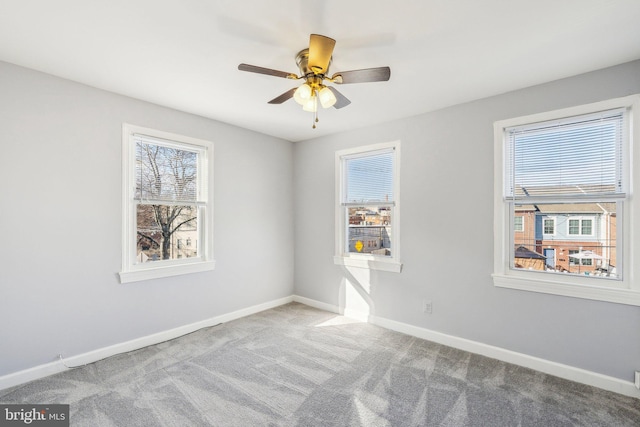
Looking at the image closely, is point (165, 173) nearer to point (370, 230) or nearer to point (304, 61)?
point (304, 61)

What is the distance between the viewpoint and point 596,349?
2.40 metres

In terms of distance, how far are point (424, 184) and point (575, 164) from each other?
130 cm

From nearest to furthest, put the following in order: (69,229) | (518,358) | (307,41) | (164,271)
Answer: (307,41) → (69,229) → (518,358) → (164,271)

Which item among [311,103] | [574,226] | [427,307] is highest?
[311,103]

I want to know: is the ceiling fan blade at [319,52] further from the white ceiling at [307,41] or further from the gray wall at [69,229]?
the gray wall at [69,229]

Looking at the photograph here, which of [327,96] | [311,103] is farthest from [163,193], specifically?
[327,96]

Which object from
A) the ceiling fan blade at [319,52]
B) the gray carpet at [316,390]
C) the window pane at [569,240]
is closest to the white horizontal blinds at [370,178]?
the window pane at [569,240]

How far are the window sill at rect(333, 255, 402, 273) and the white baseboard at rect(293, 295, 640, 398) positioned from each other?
63 cm

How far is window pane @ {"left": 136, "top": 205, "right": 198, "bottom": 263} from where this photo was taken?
10.3ft

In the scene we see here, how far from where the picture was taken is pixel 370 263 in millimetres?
3789

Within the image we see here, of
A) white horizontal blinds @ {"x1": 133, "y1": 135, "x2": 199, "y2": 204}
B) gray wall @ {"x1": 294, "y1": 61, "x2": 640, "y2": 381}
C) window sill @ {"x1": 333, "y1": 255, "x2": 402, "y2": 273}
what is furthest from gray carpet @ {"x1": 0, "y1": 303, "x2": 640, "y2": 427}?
white horizontal blinds @ {"x1": 133, "y1": 135, "x2": 199, "y2": 204}

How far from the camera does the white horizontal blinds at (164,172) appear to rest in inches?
122

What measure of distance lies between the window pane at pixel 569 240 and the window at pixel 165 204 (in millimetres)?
3416

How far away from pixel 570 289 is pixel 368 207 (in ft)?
7.14
